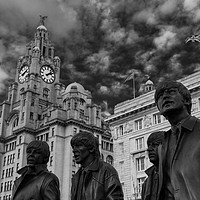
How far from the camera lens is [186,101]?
400 cm

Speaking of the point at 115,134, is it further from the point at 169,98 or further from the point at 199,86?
the point at 169,98

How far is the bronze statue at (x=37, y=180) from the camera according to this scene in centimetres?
588

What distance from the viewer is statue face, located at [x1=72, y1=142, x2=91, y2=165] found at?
18.7 ft

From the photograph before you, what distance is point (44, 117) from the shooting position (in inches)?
2692

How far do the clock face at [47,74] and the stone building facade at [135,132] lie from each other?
112 feet

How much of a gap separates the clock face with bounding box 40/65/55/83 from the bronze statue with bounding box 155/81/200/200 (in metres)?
75.4

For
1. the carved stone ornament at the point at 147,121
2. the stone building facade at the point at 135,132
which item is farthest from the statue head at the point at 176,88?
the carved stone ornament at the point at 147,121

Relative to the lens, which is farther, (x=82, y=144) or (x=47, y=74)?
(x=47, y=74)

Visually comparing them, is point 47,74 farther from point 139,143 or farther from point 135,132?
point 139,143

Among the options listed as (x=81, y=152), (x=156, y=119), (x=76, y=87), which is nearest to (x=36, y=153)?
(x=81, y=152)

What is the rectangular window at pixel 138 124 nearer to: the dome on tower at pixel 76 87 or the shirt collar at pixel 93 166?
the dome on tower at pixel 76 87

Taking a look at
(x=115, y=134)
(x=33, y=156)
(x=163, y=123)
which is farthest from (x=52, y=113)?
(x=33, y=156)

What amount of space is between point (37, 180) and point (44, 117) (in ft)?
207

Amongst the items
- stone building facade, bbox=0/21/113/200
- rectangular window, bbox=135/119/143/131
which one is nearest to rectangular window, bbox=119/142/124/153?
rectangular window, bbox=135/119/143/131
